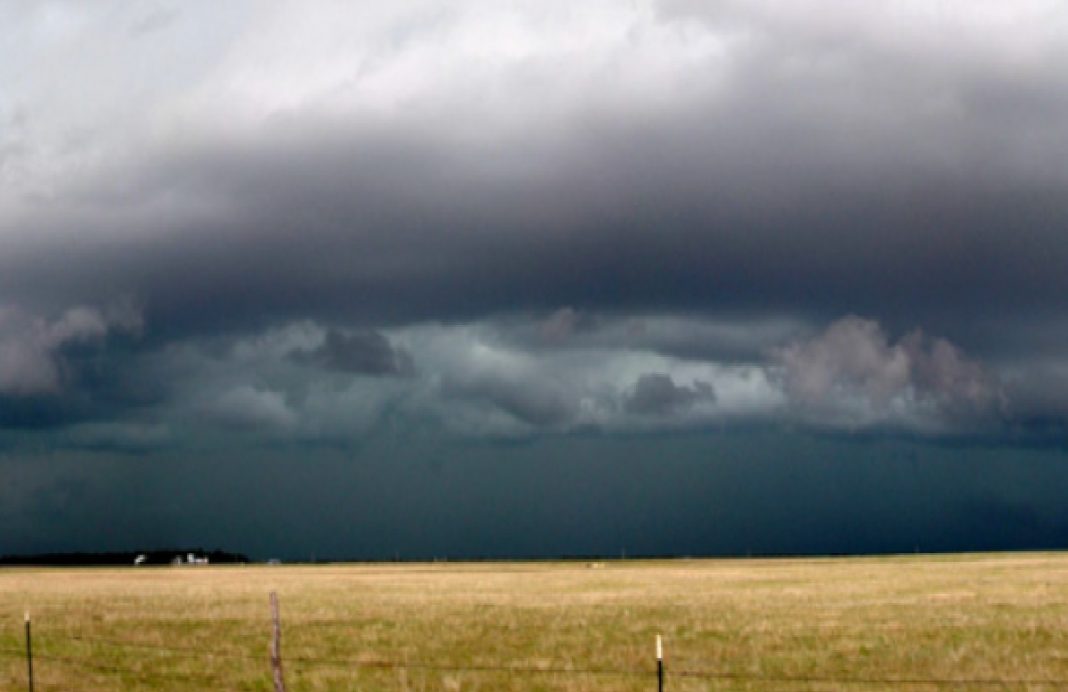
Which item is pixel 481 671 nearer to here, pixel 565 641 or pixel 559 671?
pixel 559 671

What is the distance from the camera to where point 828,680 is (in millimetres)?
31031

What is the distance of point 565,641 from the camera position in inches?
1624

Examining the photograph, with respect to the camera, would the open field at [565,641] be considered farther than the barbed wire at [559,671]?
Yes

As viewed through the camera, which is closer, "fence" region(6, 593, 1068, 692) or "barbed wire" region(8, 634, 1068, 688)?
"fence" region(6, 593, 1068, 692)

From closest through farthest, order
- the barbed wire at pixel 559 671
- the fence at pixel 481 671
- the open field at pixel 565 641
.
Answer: the fence at pixel 481 671 < the barbed wire at pixel 559 671 < the open field at pixel 565 641

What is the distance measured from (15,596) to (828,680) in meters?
62.3

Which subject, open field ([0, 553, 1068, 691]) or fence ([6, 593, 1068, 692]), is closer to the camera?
fence ([6, 593, 1068, 692])

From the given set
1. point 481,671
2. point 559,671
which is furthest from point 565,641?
point 559,671

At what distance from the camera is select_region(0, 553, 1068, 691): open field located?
31.4m

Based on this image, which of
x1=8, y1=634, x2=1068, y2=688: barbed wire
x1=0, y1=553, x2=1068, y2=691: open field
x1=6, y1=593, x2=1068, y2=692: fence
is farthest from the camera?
x1=0, y1=553, x2=1068, y2=691: open field

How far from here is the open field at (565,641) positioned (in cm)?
3142

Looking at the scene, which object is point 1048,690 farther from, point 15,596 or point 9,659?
point 15,596

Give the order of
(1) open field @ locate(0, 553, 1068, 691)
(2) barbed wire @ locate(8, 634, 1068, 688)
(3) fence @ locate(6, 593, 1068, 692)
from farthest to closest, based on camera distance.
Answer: (1) open field @ locate(0, 553, 1068, 691), (2) barbed wire @ locate(8, 634, 1068, 688), (3) fence @ locate(6, 593, 1068, 692)

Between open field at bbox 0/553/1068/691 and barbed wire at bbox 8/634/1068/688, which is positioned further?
open field at bbox 0/553/1068/691
